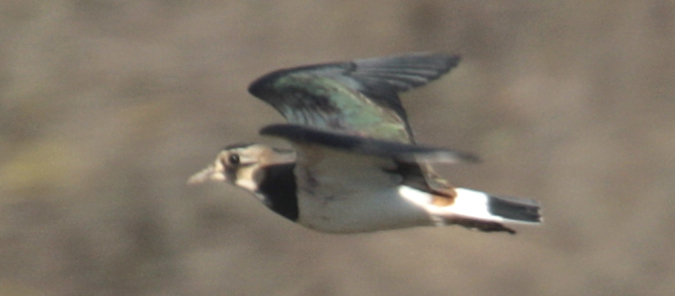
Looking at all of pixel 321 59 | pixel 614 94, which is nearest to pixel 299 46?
pixel 321 59

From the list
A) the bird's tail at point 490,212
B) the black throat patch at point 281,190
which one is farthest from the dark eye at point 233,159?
the bird's tail at point 490,212

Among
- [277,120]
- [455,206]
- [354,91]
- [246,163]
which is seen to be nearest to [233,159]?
[246,163]

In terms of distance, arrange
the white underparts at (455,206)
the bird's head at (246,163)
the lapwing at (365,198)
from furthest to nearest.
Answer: the bird's head at (246,163)
the white underparts at (455,206)
the lapwing at (365,198)

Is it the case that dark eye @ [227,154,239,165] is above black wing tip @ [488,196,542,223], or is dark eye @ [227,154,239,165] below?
above

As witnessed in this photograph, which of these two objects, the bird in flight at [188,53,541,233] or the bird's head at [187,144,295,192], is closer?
the bird in flight at [188,53,541,233]

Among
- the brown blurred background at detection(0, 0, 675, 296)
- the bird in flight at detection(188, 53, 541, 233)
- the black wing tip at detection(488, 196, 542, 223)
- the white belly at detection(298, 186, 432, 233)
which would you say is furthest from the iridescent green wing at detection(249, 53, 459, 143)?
the brown blurred background at detection(0, 0, 675, 296)

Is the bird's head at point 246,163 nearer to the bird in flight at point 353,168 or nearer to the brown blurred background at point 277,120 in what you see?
the bird in flight at point 353,168

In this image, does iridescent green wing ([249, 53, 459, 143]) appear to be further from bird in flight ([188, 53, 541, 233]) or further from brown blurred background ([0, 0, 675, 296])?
brown blurred background ([0, 0, 675, 296])

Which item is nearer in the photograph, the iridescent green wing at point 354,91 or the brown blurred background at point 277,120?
the iridescent green wing at point 354,91

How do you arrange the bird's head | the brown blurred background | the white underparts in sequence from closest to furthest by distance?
the white underparts
the bird's head
the brown blurred background
